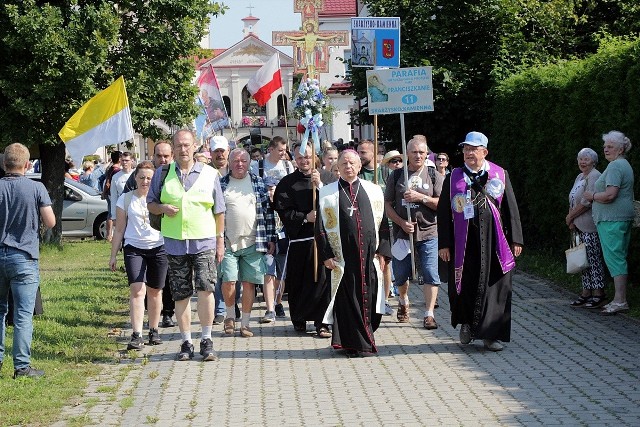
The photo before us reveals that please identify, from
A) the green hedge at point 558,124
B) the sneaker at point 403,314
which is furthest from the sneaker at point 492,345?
the green hedge at point 558,124

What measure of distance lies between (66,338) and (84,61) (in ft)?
40.1

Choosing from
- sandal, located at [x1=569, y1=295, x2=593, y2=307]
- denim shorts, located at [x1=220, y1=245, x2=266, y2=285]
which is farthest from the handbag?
denim shorts, located at [x1=220, y1=245, x2=266, y2=285]

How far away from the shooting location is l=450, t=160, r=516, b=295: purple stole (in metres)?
10.8

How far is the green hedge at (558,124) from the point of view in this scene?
14.5 metres

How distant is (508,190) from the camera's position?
1098 centimetres

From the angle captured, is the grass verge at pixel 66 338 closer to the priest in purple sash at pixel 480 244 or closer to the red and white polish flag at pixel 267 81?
the priest in purple sash at pixel 480 244

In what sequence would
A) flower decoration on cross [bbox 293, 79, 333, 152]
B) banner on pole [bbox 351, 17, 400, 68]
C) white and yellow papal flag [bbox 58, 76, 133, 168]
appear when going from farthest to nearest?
white and yellow papal flag [bbox 58, 76, 133, 168] < banner on pole [bbox 351, 17, 400, 68] < flower decoration on cross [bbox 293, 79, 333, 152]

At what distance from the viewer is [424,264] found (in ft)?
40.9

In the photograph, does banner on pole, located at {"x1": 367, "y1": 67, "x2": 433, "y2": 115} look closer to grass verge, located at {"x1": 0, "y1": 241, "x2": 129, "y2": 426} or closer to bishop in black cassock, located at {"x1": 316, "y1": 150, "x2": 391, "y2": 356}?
bishop in black cassock, located at {"x1": 316, "y1": 150, "x2": 391, "y2": 356}

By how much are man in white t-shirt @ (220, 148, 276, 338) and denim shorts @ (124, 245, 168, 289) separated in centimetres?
89

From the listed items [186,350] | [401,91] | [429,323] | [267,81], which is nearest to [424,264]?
[429,323]

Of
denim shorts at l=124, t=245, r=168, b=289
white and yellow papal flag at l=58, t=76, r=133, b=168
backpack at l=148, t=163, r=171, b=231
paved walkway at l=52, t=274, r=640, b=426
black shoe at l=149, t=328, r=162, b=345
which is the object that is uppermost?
white and yellow papal flag at l=58, t=76, r=133, b=168

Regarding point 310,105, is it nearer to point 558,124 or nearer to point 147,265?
point 147,265

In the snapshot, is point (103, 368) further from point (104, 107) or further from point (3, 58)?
point (3, 58)
